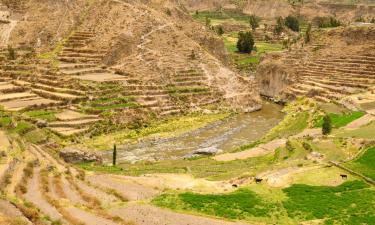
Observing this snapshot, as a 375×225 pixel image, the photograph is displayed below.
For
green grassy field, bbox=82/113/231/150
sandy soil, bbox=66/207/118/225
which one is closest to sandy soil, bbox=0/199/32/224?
sandy soil, bbox=66/207/118/225

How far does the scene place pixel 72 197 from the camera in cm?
2881

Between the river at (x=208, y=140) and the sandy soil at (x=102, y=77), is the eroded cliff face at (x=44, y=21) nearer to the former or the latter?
the sandy soil at (x=102, y=77)

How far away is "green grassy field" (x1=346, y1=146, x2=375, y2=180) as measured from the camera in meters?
30.7

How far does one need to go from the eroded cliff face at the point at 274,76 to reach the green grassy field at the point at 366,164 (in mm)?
45109

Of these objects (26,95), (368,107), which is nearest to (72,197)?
(26,95)

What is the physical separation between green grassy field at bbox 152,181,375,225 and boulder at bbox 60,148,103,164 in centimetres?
1773

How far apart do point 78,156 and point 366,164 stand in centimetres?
2366

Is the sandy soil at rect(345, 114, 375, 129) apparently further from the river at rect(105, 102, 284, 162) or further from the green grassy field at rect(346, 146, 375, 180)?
the green grassy field at rect(346, 146, 375, 180)

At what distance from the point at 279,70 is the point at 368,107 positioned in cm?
2459

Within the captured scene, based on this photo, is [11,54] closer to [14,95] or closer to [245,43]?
[14,95]

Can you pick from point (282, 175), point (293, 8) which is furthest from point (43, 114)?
point (293, 8)

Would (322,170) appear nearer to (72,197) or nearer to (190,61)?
(72,197)

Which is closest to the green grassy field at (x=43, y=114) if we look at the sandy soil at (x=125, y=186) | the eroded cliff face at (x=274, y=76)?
the sandy soil at (x=125, y=186)

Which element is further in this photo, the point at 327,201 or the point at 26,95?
the point at 26,95
